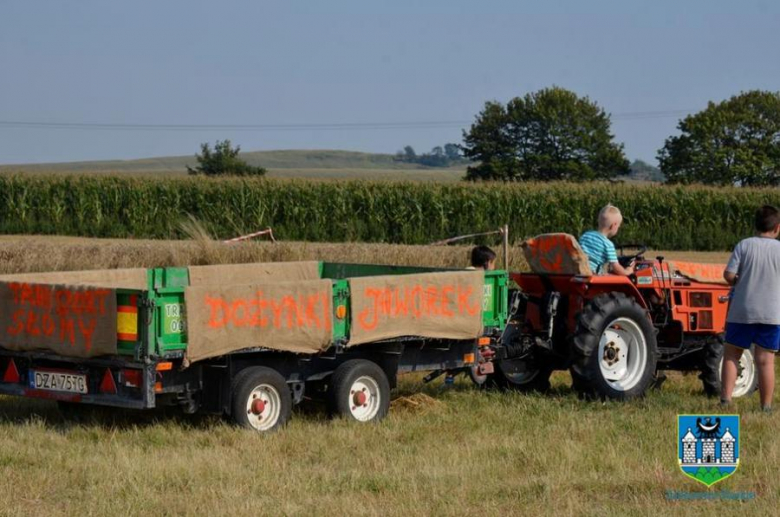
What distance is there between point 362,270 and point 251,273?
1.10 m

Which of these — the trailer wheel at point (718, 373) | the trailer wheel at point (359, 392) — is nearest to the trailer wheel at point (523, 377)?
the trailer wheel at point (718, 373)

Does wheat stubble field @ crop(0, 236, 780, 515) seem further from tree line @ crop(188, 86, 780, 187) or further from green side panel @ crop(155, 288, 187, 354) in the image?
tree line @ crop(188, 86, 780, 187)

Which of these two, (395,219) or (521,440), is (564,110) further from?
(521,440)

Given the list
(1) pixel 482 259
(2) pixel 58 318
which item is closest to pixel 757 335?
(1) pixel 482 259

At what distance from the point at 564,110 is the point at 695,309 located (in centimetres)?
6404

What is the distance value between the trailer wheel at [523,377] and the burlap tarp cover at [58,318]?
4331 millimetres

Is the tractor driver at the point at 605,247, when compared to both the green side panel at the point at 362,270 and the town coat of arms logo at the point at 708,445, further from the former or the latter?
the town coat of arms logo at the point at 708,445

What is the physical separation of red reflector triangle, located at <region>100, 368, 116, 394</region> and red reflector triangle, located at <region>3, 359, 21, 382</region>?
0.95m

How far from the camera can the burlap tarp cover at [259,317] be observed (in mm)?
8849

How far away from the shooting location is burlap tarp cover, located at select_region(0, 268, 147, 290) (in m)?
10.6

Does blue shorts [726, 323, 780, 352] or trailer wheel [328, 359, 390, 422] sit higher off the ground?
blue shorts [726, 323, 780, 352]

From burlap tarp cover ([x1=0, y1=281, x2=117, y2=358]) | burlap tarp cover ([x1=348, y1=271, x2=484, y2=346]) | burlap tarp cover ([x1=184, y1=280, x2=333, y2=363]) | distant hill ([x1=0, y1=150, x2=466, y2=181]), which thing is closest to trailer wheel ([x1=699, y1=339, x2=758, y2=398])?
burlap tarp cover ([x1=348, y1=271, x2=484, y2=346])

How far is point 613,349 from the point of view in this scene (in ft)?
36.7

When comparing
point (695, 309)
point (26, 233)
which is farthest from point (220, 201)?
point (695, 309)
